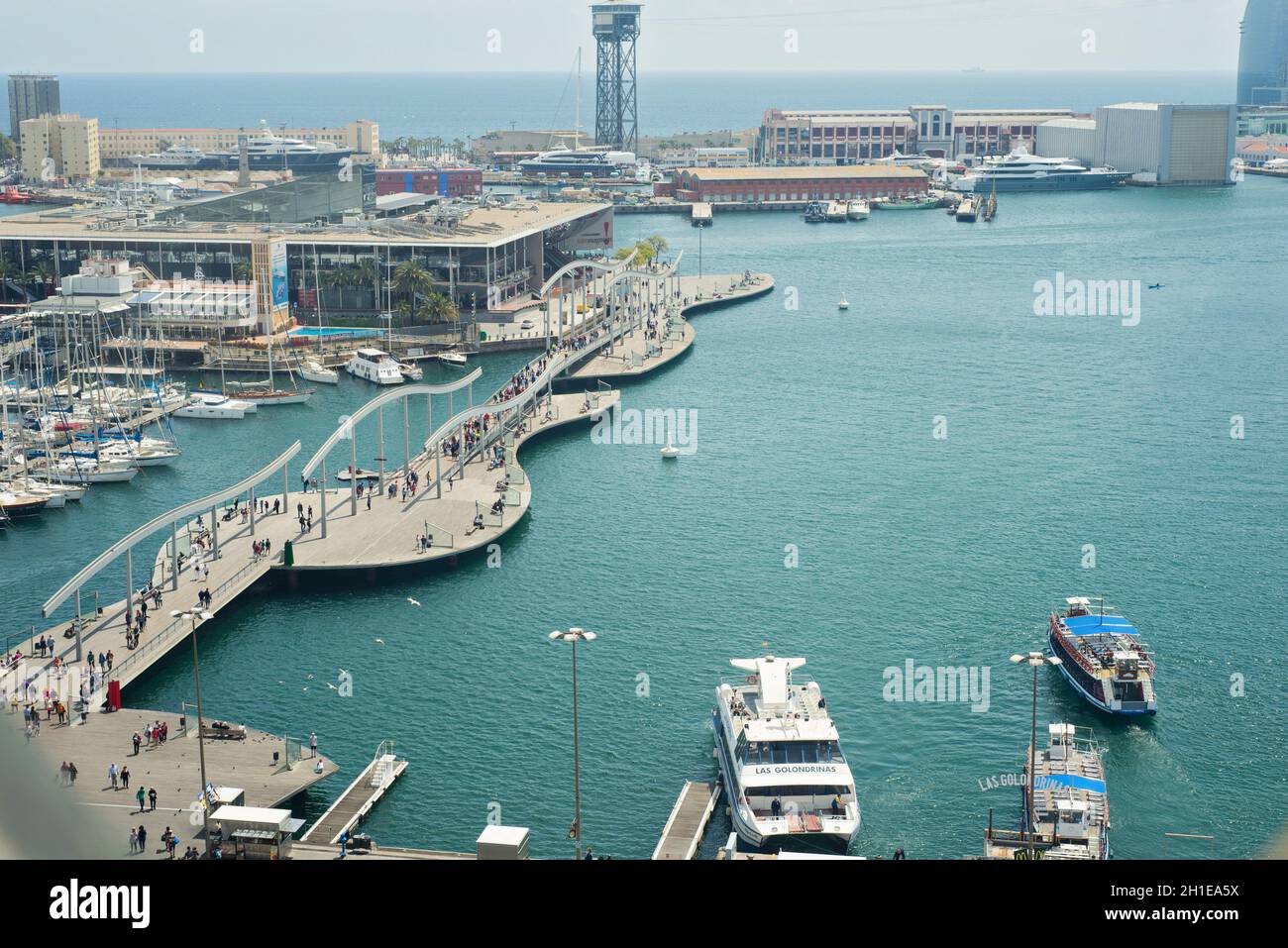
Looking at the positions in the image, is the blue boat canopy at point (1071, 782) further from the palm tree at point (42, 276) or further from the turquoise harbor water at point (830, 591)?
the palm tree at point (42, 276)

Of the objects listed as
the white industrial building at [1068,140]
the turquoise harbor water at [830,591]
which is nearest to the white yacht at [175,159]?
the turquoise harbor water at [830,591]

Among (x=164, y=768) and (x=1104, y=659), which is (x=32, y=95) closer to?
(x=164, y=768)

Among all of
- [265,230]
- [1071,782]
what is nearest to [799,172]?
[265,230]

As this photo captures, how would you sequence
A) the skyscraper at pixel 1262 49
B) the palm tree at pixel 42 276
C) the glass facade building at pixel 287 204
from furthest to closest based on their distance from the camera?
1. the skyscraper at pixel 1262 49
2. the glass facade building at pixel 287 204
3. the palm tree at pixel 42 276

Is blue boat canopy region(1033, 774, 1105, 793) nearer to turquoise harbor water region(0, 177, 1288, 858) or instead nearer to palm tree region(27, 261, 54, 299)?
turquoise harbor water region(0, 177, 1288, 858)

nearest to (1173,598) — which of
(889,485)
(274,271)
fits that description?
(889,485)

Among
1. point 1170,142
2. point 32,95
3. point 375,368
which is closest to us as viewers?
point 375,368
